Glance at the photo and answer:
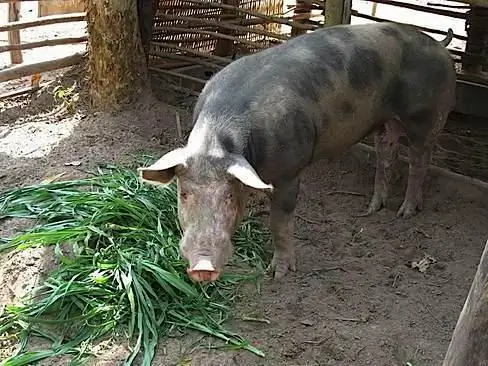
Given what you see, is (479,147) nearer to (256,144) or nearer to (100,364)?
(256,144)

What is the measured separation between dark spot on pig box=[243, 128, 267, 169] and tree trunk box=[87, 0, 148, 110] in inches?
104

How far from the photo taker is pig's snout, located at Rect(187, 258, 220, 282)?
300 centimetres

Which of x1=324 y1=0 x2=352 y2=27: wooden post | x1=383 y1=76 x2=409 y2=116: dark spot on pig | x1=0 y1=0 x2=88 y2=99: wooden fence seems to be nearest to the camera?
x1=383 y1=76 x2=409 y2=116: dark spot on pig

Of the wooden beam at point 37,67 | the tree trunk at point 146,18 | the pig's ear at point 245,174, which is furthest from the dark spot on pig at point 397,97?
the wooden beam at point 37,67

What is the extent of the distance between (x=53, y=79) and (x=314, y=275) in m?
3.79

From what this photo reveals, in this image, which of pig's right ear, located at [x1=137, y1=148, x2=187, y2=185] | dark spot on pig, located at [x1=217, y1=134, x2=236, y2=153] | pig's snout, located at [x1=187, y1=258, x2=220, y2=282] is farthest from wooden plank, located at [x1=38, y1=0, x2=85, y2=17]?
pig's snout, located at [x1=187, y1=258, x2=220, y2=282]

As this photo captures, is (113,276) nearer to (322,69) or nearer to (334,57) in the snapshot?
(322,69)

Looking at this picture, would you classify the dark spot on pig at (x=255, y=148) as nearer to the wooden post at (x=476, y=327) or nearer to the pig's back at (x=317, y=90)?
the pig's back at (x=317, y=90)

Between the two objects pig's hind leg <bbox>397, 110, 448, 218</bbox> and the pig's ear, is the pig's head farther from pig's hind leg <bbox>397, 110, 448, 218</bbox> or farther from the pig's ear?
pig's hind leg <bbox>397, 110, 448, 218</bbox>

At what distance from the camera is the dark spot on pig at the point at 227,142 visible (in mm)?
3354

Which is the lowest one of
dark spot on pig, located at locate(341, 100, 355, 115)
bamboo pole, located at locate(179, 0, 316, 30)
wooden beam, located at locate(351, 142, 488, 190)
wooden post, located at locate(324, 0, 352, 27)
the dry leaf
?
the dry leaf

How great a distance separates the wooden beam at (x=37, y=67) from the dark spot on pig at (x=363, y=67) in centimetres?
340

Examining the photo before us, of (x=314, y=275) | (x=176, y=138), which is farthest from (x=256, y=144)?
(x=176, y=138)

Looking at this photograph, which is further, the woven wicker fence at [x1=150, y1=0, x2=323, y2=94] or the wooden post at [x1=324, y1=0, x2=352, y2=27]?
the woven wicker fence at [x1=150, y1=0, x2=323, y2=94]
